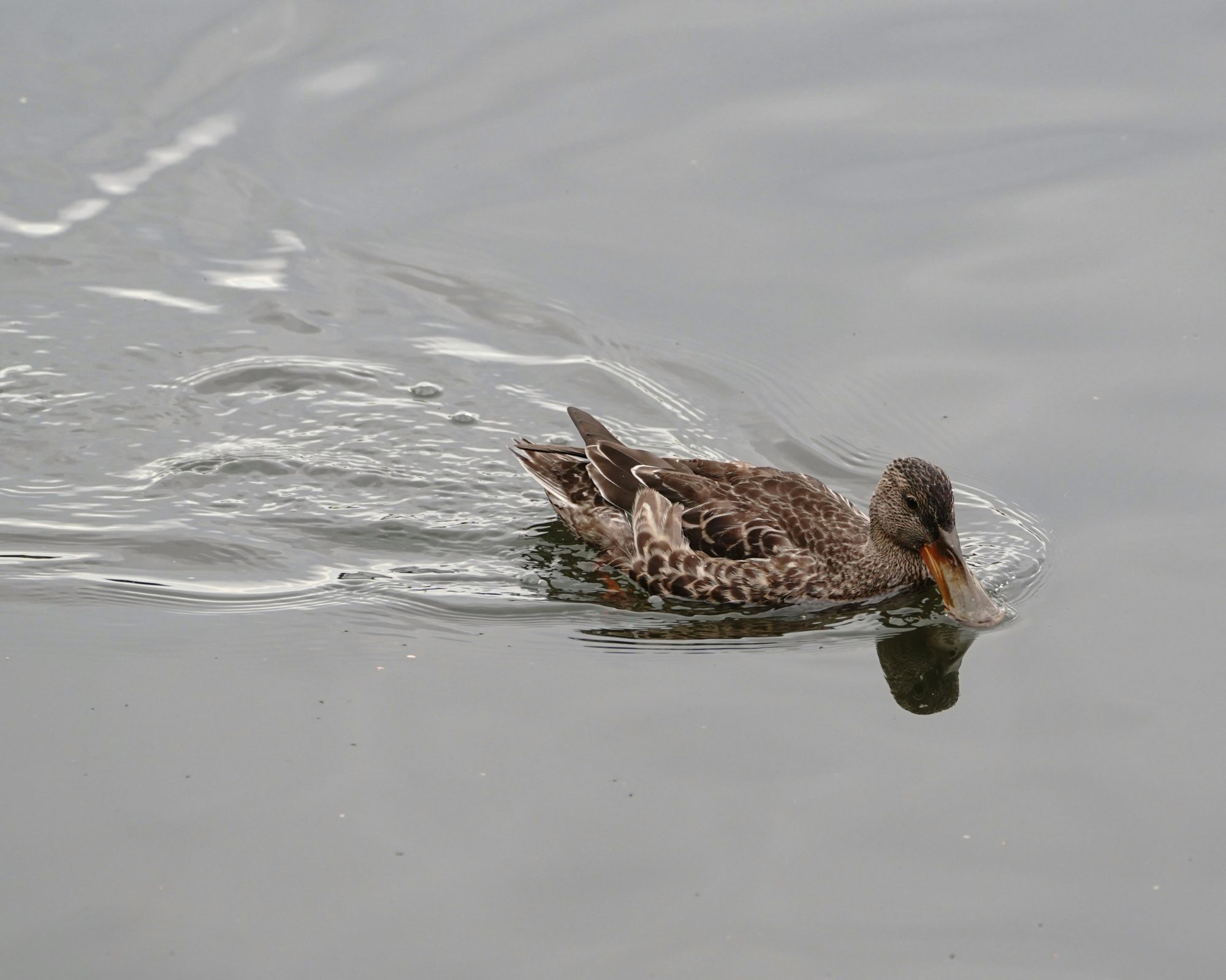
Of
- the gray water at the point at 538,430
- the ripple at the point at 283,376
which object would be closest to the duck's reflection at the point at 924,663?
the gray water at the point at 538,430

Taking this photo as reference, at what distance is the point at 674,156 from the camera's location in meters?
12.6

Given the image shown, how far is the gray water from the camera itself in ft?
21.1

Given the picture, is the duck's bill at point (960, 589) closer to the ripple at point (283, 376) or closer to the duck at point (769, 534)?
the duck at point (769, 534)

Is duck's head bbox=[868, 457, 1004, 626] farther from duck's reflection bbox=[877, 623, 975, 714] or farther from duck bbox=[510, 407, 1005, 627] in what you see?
duck's reflection bbox=[877, 623, 975, 714]

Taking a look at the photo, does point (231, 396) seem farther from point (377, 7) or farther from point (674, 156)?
point (377, 7)

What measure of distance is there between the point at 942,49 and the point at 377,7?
496 centimetres

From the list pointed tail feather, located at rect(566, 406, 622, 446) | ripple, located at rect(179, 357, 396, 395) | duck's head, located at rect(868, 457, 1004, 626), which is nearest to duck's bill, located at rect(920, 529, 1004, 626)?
duck's head, located at rect(868, 457, 1004, 626)

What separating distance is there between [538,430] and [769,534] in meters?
2.14

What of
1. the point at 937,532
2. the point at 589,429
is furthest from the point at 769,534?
the point at 589,429

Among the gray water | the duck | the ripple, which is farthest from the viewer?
the ripple

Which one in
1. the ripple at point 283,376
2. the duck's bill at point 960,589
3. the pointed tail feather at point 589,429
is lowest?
the ripple at point 283,376

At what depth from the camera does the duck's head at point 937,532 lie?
28.4 ft

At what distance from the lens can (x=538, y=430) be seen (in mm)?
10609

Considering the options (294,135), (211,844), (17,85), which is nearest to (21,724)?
(211,844)
